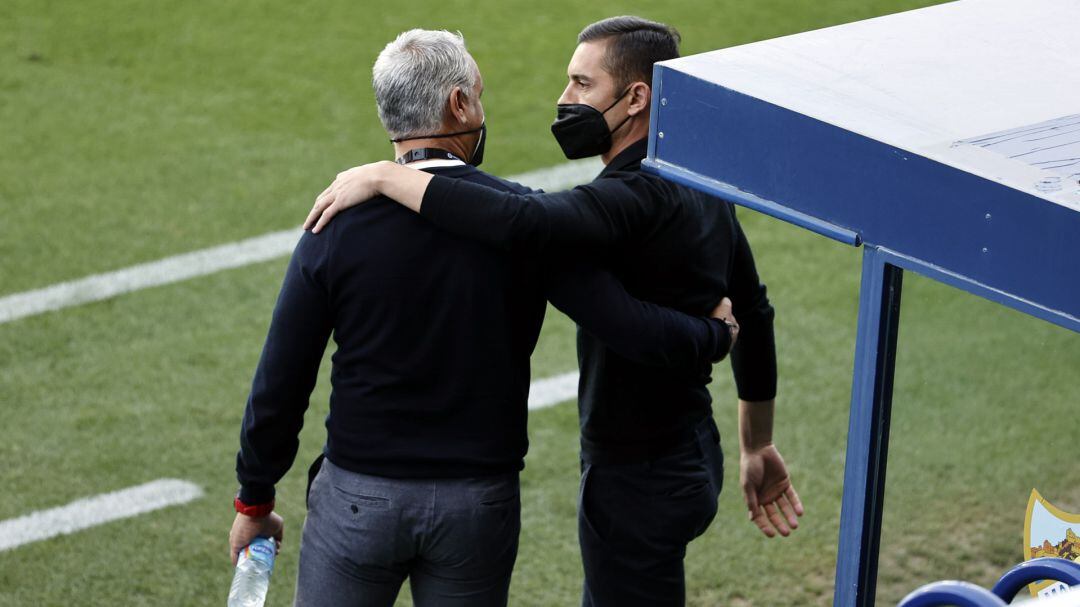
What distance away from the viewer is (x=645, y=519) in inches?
128

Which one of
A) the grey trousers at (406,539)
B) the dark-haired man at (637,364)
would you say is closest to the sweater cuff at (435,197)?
the dark-haired man at (637,364)

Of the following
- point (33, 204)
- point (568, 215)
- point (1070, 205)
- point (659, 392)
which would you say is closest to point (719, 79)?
point (568, 215)

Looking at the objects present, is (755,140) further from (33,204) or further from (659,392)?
(33,204)

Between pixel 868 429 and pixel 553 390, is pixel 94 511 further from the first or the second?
pixel 868 429

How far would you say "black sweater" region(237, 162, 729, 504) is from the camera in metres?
2.82

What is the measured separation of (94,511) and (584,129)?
2648mm

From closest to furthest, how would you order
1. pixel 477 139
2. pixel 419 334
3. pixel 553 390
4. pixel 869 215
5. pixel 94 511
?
pixel 869 215
pixel 419 334
pixel 477 139
pixel 94 511
pixel 553 390

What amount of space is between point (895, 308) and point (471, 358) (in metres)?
0.85

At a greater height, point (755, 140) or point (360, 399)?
point (755, 140)

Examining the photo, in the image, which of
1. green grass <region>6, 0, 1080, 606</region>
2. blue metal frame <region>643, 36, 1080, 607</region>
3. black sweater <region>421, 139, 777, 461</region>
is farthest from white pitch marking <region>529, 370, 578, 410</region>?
blue metal frame <region>643, 36, 1080, 607</region>

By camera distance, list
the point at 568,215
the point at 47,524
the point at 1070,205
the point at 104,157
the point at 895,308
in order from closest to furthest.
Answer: the point at 1070,205 < the point at 895,308 < the point at 568,215 < the point at 47,524 < the point at 104,157

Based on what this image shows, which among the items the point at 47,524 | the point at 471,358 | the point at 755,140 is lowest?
the point at 47,524

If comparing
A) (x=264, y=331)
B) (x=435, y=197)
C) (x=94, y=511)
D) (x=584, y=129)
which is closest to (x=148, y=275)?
(x=264, y=331)

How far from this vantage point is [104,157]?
7.82 meters
